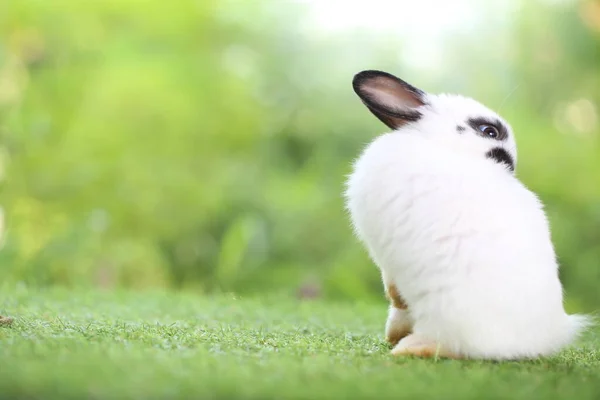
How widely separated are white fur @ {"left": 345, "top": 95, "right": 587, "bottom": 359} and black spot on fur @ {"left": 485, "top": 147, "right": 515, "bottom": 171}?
0.18ft

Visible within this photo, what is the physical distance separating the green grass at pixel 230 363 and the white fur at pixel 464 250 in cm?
7

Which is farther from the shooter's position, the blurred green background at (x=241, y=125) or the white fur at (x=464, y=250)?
the blurred green background at (x=241, y=125)

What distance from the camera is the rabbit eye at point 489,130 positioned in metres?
1.88

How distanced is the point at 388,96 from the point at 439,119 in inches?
5.3

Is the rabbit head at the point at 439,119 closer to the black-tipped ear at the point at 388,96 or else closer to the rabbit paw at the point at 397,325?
the black-tipped ear at the point at 388,96

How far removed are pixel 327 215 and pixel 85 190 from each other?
1.34 meters

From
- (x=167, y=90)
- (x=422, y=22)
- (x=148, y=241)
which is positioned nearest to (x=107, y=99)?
(x=167, y=90)

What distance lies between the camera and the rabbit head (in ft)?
6.08

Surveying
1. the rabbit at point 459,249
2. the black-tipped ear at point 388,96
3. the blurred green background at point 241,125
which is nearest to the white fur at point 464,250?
the rabbit at point 459,249

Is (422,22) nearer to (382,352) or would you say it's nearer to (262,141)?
(262,141)

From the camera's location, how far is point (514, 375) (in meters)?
1.47

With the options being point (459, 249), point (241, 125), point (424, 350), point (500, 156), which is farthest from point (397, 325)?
point (241, 125)

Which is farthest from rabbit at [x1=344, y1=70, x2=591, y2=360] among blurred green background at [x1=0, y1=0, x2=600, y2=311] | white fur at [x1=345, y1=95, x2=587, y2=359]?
blurred green background at [x1=0, y1=0, x2=600, y2=311]

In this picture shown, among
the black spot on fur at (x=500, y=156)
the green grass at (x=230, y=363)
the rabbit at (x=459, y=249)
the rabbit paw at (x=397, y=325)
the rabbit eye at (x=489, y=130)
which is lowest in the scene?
the green grass at (x=230, y=363)
